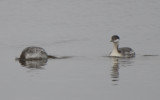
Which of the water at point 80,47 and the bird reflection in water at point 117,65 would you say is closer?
the water at point 80,47

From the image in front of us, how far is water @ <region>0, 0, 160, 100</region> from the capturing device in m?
22.7

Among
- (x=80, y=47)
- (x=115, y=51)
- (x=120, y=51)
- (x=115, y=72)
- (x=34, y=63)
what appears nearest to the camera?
(x=115, y=72)

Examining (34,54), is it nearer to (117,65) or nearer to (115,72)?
(117,65)

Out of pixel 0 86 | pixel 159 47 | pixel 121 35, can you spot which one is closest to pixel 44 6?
pixel 121 35

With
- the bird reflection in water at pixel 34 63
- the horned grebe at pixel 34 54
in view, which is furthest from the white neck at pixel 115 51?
the bird reflection in water at pixel 34 63

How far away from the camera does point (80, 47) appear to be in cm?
3359

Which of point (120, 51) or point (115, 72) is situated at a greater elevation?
point (120, 51)

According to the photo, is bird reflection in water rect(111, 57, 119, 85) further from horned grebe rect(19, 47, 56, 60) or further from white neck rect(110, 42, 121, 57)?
horned grebe rect(19, 47, 56, 60)

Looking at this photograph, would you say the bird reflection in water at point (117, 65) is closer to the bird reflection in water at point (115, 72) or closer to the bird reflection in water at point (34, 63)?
the bird reflection in water at point (115, 72)

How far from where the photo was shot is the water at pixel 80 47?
74.5 feet

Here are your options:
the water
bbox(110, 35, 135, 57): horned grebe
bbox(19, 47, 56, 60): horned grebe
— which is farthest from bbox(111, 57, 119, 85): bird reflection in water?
bbox(19, 47, 56, 60): horned grebe

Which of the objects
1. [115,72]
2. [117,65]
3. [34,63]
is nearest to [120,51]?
[117,65]

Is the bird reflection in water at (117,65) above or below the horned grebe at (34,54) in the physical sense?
below

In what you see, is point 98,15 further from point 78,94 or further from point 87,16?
point 78,94
